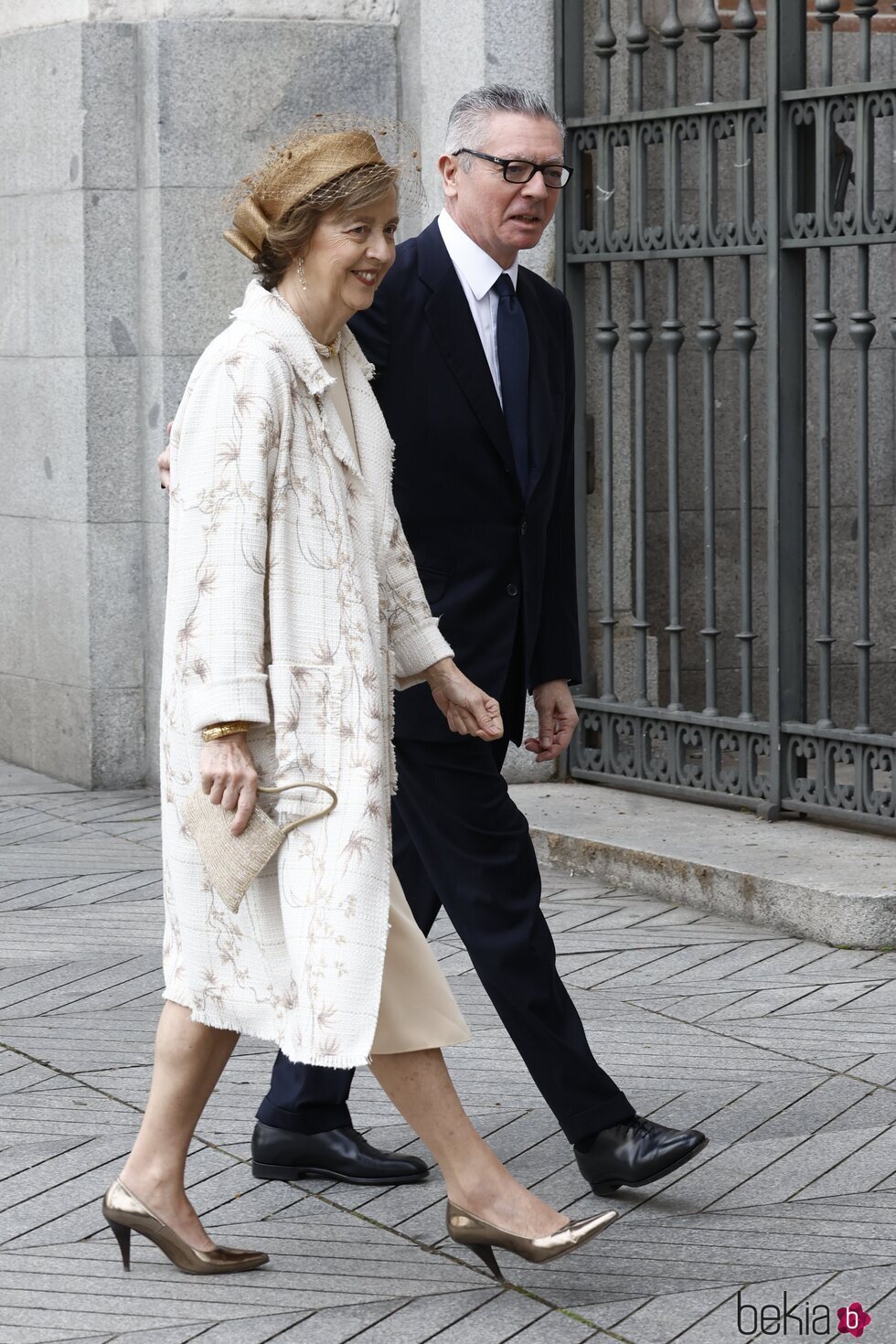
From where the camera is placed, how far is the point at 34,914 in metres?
6.12

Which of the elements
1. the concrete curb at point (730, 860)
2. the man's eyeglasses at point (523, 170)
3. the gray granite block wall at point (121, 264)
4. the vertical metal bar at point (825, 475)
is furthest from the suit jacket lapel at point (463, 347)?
the gray granite block wall at point (121, 264)

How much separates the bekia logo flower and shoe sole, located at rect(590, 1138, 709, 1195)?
50 cm

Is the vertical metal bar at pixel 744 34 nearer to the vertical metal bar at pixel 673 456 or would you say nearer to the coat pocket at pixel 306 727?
the vertical metal bar at pixel 673 456

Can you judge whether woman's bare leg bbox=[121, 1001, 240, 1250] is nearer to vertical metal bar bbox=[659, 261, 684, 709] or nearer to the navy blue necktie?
the navy blue necktie

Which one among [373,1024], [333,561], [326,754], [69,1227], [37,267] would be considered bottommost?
[69,1227]

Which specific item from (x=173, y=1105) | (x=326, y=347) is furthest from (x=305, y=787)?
(x=326, y=347)

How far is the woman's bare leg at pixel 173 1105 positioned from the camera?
3.53 m

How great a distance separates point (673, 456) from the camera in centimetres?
692

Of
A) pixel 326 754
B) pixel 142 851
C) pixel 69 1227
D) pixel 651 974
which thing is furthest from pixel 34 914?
pixel 326 754

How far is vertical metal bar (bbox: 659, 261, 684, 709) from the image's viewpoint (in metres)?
6.86

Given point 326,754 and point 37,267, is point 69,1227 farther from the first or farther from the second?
point 37,267

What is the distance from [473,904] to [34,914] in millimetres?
2537

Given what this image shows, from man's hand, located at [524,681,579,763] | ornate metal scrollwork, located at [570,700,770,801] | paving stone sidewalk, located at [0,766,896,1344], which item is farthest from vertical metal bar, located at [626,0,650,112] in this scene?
man's hand, located at [524,681,579,763]

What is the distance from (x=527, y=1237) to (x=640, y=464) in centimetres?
403
